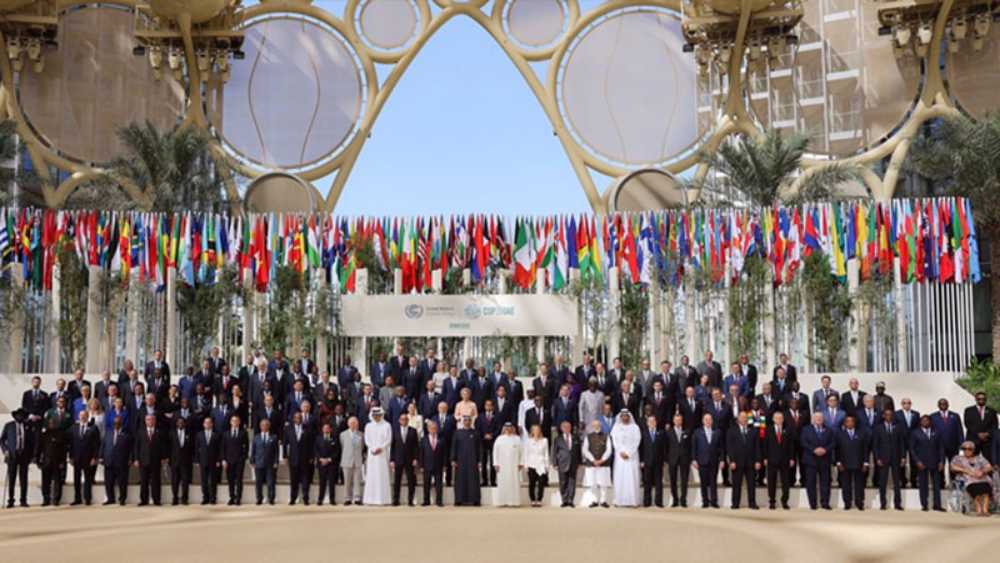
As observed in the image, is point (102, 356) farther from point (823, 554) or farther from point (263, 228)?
point (823, 554)

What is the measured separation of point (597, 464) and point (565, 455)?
44 centimetres

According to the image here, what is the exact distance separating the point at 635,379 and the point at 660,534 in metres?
4.97

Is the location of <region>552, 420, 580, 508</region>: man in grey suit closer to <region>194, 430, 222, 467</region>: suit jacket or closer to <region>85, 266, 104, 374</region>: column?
<region>194, 430, 222, 467</region>: suit jacket

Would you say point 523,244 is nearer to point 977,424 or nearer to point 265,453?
point 265,453

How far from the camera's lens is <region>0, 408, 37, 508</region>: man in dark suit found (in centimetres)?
1471

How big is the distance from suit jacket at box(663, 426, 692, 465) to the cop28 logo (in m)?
7.45

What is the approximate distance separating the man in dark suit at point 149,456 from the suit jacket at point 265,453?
1262 millimetres

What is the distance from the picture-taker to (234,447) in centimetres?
1480

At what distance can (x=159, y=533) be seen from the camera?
11625mm

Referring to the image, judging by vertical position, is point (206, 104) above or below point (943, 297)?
above

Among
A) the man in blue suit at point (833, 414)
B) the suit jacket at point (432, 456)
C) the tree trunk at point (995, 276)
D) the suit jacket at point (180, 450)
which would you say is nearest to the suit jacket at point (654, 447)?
the man in blue suit at point (833, 414)

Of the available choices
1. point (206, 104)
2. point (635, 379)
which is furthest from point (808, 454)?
point (206, 104)

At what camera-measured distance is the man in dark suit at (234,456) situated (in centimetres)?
1478

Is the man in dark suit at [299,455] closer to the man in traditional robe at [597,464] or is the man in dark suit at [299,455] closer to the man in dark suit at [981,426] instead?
the man in traditional robe at [597,464]
